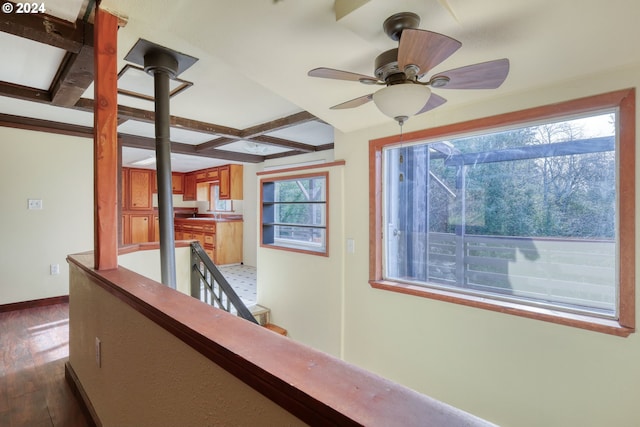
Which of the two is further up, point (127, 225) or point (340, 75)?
point (340, 75)

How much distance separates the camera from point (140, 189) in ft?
22.7

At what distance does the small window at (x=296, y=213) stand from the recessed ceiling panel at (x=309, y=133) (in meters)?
0.71

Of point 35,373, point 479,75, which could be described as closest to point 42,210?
point 35,373

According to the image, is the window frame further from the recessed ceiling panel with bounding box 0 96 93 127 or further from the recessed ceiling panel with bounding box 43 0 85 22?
the recessed ceiling panel with bounding box 0 96 93 127

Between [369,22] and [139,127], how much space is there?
3.64 m

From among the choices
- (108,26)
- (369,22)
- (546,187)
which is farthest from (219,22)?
(546,187)

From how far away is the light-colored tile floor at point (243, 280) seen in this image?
4.57 metres

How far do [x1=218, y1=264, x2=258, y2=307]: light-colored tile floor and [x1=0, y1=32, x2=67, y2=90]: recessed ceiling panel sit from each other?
3.12 m

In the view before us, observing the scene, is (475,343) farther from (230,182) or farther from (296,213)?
(230,182)

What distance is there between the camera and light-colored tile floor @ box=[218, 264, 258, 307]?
4.57 metres

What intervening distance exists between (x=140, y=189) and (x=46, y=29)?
5789 millimetres

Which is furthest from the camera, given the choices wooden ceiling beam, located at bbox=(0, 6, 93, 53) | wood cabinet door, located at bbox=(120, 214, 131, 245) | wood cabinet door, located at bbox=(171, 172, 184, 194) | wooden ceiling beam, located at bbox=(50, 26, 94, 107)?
wood cabinet door, located at bbox=(171, 172, 184, 194)

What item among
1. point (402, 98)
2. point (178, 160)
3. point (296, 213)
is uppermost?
point (178, 160)

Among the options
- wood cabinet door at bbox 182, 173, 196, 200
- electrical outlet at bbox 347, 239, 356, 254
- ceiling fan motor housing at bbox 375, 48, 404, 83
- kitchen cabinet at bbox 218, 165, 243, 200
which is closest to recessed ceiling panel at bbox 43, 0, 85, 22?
ceiling fan motor housing at bbox 375, 48, 404, 83
